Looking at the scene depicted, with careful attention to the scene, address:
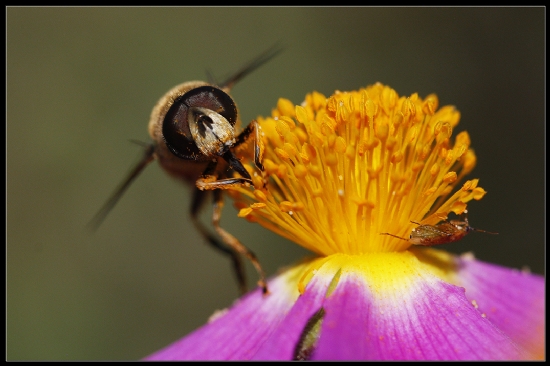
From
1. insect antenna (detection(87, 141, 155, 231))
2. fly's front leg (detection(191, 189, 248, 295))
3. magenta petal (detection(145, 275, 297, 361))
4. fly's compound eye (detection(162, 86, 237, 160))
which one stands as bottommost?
magenta petal (detection(145, 275, 297, 361))

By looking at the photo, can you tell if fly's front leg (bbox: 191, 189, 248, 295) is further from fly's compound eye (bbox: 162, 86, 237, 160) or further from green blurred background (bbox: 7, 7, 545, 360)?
green blurred background (bbox: 7, 7, 545, 360)

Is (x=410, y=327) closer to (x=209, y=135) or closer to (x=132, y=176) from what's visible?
(x=209, y=135)

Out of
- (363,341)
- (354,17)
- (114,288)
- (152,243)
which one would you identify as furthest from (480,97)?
(363,341)

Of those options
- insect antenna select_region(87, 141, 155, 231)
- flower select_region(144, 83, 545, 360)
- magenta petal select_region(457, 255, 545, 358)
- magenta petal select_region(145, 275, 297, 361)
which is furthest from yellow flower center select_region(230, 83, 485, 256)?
insect antenna select_region(87, 141, 155, 231)

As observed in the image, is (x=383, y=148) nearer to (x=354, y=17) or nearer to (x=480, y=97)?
(x=480, y=97)

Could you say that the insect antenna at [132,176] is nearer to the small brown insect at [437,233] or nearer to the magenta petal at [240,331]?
the magenta petal at [240,331]

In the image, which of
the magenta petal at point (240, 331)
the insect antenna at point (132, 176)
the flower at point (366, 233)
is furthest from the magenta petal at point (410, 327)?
the insect antenna at point (132, 176)
